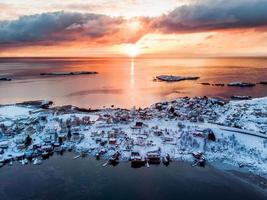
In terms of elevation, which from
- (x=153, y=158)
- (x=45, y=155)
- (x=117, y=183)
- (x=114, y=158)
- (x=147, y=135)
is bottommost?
Result: (x=45, y=155)

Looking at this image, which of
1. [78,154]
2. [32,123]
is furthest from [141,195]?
[32,123]

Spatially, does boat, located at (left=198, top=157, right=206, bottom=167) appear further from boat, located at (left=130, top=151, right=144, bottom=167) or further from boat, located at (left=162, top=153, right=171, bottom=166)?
boat, located at (left=130, top=151, right=144, bottom=167)

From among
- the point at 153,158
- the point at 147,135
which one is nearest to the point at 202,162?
the point at 153,158

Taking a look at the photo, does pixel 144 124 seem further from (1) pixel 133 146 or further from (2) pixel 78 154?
(2) pixel 78 154

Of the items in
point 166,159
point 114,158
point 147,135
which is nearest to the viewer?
point 166,159

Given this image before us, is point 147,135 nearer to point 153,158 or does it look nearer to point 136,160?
point 153,158

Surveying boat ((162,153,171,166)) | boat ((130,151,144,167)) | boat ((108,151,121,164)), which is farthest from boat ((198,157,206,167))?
boat ((108,151,121,164))


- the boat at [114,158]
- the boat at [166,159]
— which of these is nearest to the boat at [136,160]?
the boat at [114,158]
